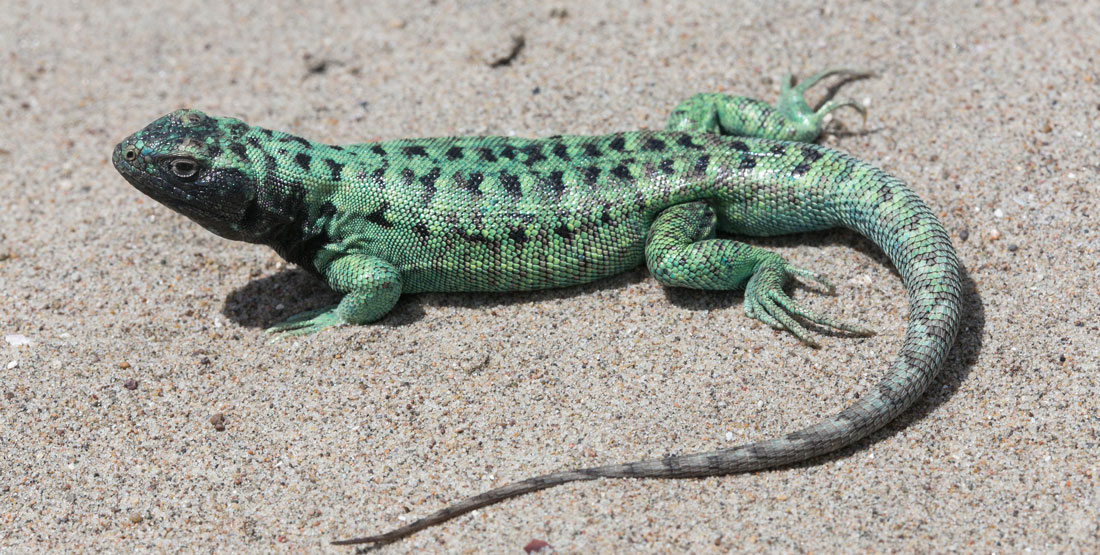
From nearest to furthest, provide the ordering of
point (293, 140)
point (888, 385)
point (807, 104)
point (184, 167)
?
1. point (888, 385)
2. point (184, 167)
3. point (293, 140)
4. point (807, 104)

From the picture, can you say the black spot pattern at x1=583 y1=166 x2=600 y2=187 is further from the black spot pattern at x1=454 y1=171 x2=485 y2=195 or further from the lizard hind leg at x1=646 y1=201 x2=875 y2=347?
the black spot pattern at x1=454 y1=171 x2=485 y2=195

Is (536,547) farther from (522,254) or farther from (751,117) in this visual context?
(751,117)

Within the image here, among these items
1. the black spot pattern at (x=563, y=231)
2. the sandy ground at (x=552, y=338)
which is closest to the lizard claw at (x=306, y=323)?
the sandy ground at (x=552, y=338)

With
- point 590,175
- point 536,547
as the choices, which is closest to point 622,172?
point 590,175

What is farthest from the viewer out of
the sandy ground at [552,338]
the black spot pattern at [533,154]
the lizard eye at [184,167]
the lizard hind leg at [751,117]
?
the lizard hind leg at [751,117]

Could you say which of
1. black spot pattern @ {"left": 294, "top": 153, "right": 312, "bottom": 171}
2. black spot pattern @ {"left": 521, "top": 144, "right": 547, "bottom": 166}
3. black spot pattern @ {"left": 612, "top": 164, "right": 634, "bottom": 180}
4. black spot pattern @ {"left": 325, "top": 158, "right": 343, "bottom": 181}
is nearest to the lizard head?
black spot pattern @ {"left": 294, "top": 153, "right": 312, "bottom": 171}

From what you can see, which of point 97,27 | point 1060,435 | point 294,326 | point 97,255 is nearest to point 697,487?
point 1060,435

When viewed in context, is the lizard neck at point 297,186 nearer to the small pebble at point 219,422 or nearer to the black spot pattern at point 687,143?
the small pebble at point 219,422
